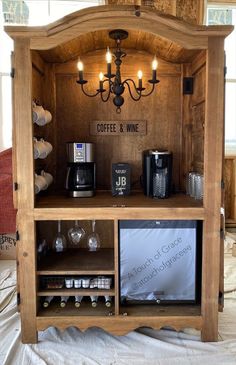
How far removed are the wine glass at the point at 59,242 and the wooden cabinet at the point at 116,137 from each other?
0.51 feet

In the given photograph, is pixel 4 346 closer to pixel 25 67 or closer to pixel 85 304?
pixel 85 304

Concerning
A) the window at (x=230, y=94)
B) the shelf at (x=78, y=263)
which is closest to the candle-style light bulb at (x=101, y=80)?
the shelf at (x=78, y=263)

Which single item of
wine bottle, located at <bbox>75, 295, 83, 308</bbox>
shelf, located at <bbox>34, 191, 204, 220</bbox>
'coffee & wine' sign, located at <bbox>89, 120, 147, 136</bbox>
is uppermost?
'coffee & wine' sign, located at <bbox>89, 120, 147, 136</bbox>

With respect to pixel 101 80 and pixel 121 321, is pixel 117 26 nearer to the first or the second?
pixel 101 80

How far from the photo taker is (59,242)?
227cm

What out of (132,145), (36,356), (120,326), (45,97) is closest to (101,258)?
(120,326)

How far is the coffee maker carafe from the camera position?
85.0 inches

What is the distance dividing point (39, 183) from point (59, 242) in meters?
0.49

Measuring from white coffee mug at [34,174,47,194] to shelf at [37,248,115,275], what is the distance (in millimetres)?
478

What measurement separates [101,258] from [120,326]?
1.46 feet

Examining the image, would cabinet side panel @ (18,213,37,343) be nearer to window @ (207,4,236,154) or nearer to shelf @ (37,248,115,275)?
shelf @ (37,248,115,275)

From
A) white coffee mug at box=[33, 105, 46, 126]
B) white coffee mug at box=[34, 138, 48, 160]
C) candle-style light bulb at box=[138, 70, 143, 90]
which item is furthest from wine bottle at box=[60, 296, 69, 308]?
candle-style light bulb at box=[138, 70, 143, 90]

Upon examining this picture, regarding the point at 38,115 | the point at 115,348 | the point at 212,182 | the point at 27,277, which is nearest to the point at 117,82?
the point at 38,115

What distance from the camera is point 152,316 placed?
1934 millimetres
